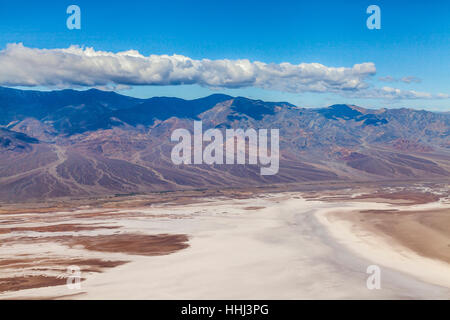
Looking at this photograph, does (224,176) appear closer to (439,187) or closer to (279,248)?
(439,187)

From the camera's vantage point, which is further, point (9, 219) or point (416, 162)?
point (416, 162)

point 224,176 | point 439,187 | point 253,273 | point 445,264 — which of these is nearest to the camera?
point 253,273

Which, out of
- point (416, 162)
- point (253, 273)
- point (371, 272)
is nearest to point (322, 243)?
point (371, 272)
